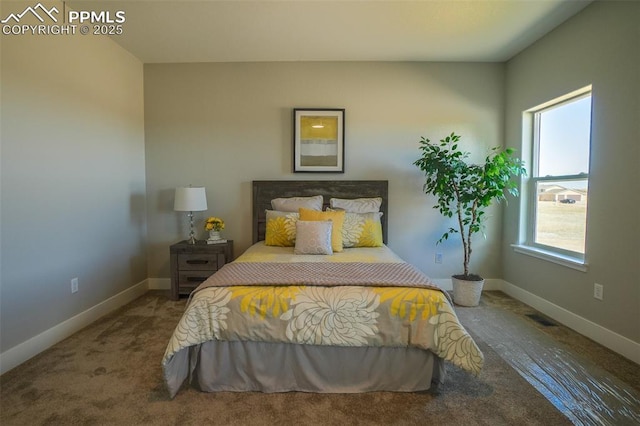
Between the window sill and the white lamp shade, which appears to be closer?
the window sill

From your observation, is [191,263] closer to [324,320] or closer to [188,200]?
[188,200]

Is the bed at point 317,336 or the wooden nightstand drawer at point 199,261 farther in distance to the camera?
the wooden nightstand drawer at point 199,261

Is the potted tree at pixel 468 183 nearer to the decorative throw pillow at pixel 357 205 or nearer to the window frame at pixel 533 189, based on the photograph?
the window frame at pixel 533 189

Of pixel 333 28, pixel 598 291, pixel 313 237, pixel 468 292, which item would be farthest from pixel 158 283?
pixel 598 291

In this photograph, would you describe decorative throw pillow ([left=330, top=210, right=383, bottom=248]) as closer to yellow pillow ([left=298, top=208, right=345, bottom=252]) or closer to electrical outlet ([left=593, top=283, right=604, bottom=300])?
yellow pillow ([left=298, top=208, right=345, bottom=252])

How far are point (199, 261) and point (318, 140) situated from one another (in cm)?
188

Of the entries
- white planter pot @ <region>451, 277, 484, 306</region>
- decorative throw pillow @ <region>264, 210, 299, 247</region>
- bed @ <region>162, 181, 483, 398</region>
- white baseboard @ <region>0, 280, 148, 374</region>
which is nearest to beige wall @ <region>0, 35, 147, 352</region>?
Answer: white baseboard @ <region>0, 280, 148, 374</region>

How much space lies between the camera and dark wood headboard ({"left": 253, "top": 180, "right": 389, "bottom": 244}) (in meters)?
3.52

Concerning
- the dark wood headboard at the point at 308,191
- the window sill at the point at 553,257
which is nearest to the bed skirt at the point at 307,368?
the window sill at the point at 553,257

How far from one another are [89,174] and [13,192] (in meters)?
0.70

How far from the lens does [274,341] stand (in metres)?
1.71

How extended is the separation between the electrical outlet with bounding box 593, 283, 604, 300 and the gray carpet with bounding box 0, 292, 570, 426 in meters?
1.04

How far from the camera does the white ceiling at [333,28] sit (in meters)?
2.46

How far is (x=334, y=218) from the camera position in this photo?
9.50 feet
